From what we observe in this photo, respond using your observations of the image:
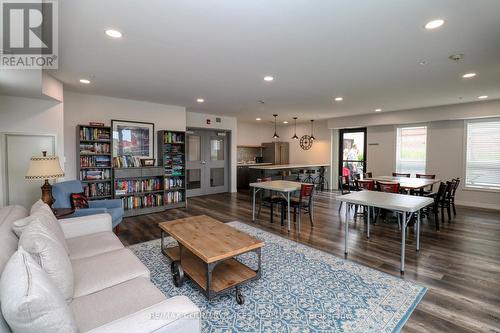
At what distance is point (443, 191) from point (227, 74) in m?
4.59

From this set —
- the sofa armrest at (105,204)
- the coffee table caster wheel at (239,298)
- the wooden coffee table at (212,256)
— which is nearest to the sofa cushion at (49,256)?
the wooden coffee table at (212,256)

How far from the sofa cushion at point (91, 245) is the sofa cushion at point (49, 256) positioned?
66cm

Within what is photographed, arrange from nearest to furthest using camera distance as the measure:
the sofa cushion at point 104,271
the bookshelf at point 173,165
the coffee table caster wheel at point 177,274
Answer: the sofa cushion at point 104,271
the coffee table caster wheel at point 177,274
the bookshelf at point 173,165

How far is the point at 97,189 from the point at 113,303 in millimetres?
4290

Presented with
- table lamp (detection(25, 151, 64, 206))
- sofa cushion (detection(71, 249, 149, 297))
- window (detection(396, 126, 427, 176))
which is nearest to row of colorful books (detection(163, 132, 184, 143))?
table lamp (detection(25, 151, 64, 206))

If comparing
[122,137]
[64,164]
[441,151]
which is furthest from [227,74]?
[441,151]

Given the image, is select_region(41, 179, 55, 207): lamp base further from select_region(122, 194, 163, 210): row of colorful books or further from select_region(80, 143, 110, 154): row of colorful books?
select_region(122, 194, 163, 210): row of colorful books

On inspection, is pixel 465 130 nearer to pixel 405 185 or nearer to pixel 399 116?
pixel 399 116

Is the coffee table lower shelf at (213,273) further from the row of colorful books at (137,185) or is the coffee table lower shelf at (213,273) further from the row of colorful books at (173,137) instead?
the row of colorful books at (173,137)

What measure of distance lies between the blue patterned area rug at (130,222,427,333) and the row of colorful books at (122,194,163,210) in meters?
2.55

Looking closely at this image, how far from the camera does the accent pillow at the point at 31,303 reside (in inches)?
38.4

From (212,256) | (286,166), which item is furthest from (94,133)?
(286,166)

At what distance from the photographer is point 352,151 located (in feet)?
29.5

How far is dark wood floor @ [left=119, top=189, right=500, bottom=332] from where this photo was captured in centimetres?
213
